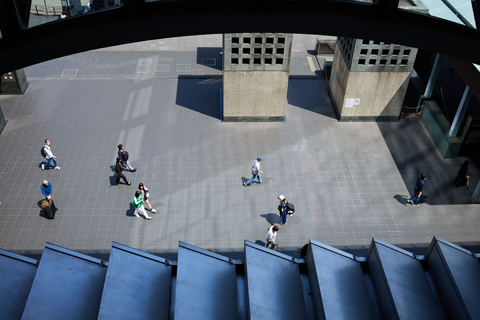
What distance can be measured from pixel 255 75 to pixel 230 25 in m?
15.3

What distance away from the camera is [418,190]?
17531 millimetres

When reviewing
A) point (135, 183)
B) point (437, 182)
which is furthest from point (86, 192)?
point (437, 182)

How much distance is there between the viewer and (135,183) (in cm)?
1877

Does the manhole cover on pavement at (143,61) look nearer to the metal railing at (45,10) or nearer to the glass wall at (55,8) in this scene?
the glass wall at (55,8)

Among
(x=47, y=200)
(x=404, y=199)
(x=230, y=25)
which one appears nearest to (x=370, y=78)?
(x=404, y=199)

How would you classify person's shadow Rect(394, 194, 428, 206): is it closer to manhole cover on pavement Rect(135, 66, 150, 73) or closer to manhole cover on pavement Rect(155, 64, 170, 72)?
manhole cover on pavement Rect(155, 64, 170, 72)

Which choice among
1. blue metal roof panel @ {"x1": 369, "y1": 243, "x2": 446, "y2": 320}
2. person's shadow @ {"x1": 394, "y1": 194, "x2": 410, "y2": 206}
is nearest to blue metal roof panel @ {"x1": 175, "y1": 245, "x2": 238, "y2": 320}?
blue metal roof panel @ {"x1": 369, "y1": 243, "x2": 446, "y2": 320}

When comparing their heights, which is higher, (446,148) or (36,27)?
(446,148)

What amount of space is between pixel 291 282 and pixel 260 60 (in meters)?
12.7

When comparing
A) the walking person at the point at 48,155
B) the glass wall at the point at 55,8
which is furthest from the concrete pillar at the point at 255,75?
the glass wall at the point at 55,8

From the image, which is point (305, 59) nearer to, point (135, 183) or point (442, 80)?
point (442, 80)

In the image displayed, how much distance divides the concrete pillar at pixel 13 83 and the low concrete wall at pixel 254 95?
1121cm

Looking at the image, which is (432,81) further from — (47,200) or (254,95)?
(47,200)

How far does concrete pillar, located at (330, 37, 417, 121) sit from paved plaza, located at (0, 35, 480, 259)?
789 mm
